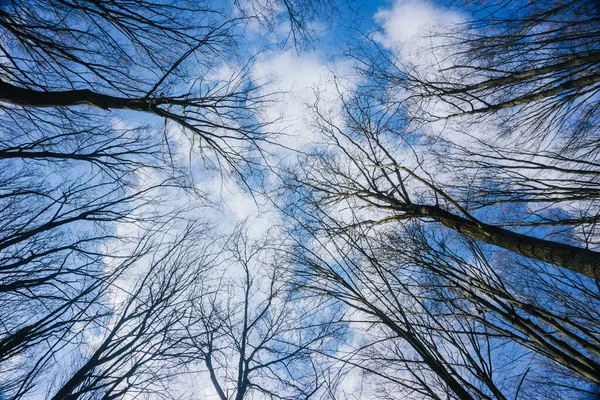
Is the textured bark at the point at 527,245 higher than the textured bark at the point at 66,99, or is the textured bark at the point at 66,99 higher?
the textured bark at the point at 66,99

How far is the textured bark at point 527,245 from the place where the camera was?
2556mm

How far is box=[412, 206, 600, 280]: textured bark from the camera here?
2.56 metres

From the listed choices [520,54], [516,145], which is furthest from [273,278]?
[520,54]

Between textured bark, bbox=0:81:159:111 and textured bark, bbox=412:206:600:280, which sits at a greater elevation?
textured bark, bbox=0:81:159:111

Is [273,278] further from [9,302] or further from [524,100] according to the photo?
[524,100]

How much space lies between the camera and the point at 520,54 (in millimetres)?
3412

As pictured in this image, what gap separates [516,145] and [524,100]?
0.87 metres

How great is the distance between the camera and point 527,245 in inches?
118

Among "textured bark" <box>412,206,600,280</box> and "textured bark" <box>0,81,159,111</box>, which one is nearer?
"textured bark" <box>412,206,600,280</box>

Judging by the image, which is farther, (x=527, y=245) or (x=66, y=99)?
(x=66, y=99)

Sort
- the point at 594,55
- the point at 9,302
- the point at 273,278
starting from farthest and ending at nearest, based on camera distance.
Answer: the point at 273,278 → the point at 9,302 → the point at 594,55

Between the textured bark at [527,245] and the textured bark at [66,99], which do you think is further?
the textured bark at [66,99]

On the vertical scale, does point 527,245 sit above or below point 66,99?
below

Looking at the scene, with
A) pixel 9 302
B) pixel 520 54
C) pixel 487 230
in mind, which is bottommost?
pixel 9 302
